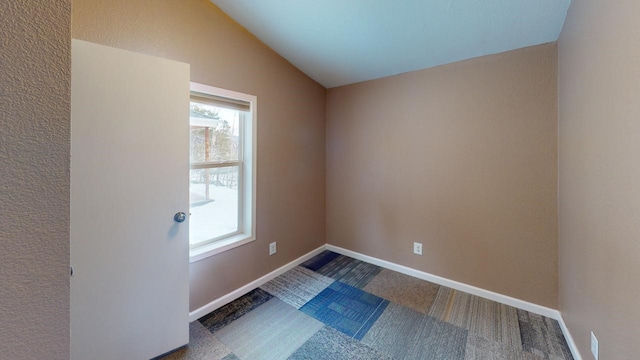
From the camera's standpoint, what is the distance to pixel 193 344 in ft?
6.00

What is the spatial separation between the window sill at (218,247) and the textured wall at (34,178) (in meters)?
1.59

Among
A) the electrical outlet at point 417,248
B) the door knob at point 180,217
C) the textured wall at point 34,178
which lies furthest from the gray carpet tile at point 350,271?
the textured wall at point 34,178

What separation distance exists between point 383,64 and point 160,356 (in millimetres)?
2994

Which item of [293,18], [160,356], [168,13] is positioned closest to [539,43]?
[293,18]

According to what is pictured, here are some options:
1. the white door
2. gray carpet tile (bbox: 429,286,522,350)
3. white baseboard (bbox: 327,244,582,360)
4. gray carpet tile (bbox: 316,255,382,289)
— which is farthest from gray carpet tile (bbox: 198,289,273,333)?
gray carpet tile (bbox: 429,286,522,350)

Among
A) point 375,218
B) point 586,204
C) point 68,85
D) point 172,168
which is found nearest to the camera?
point 68,85

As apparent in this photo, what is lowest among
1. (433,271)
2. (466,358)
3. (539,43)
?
(466,358)

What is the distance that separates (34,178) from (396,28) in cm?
223

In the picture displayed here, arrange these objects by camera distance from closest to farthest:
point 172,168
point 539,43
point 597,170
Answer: point 597,170
point 172,168
point 539,43

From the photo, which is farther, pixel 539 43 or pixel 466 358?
pixel 539 43

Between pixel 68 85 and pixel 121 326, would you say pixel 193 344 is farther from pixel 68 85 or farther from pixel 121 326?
pixel 68 85

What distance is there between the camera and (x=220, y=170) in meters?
2.37

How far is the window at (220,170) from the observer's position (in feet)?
7.07

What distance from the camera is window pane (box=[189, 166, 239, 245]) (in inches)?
86.6
